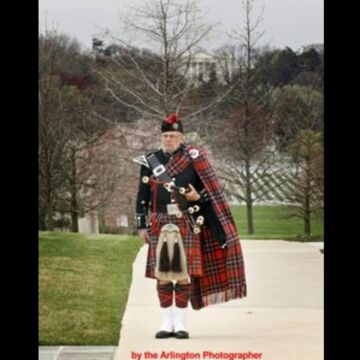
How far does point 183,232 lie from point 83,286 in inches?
29.5

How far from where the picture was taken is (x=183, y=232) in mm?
8875

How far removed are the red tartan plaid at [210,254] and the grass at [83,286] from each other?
0.23 metres

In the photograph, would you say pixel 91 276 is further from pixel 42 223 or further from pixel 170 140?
pixel 170 140

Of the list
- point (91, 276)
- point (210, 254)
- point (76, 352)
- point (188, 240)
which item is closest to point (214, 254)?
point (210, 254)

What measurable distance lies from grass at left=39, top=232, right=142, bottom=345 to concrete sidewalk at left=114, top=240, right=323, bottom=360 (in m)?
0.09

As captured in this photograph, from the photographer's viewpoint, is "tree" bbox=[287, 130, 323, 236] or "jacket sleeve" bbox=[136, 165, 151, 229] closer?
"jacket sleeve" bbox=[136, 165, 151, 229]

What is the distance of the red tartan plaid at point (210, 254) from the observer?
889 cm

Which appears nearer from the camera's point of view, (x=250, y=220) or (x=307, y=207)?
(x=250, y=220)

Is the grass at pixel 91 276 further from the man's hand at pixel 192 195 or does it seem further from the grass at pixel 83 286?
the man's hand at pixel 192 195

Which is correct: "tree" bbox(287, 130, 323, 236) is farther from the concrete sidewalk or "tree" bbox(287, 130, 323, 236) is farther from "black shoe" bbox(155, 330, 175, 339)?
"black shoe" bbox(155, 330, 175, 339)

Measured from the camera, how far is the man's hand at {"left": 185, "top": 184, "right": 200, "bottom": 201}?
8867 millimetres

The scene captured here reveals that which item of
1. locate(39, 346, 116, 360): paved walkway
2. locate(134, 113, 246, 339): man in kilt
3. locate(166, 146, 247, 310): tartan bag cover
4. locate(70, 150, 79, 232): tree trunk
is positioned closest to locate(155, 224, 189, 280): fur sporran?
locate(134, 113, 246, 339): man in kilt

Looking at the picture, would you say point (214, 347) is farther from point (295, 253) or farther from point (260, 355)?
point (295, 253)
